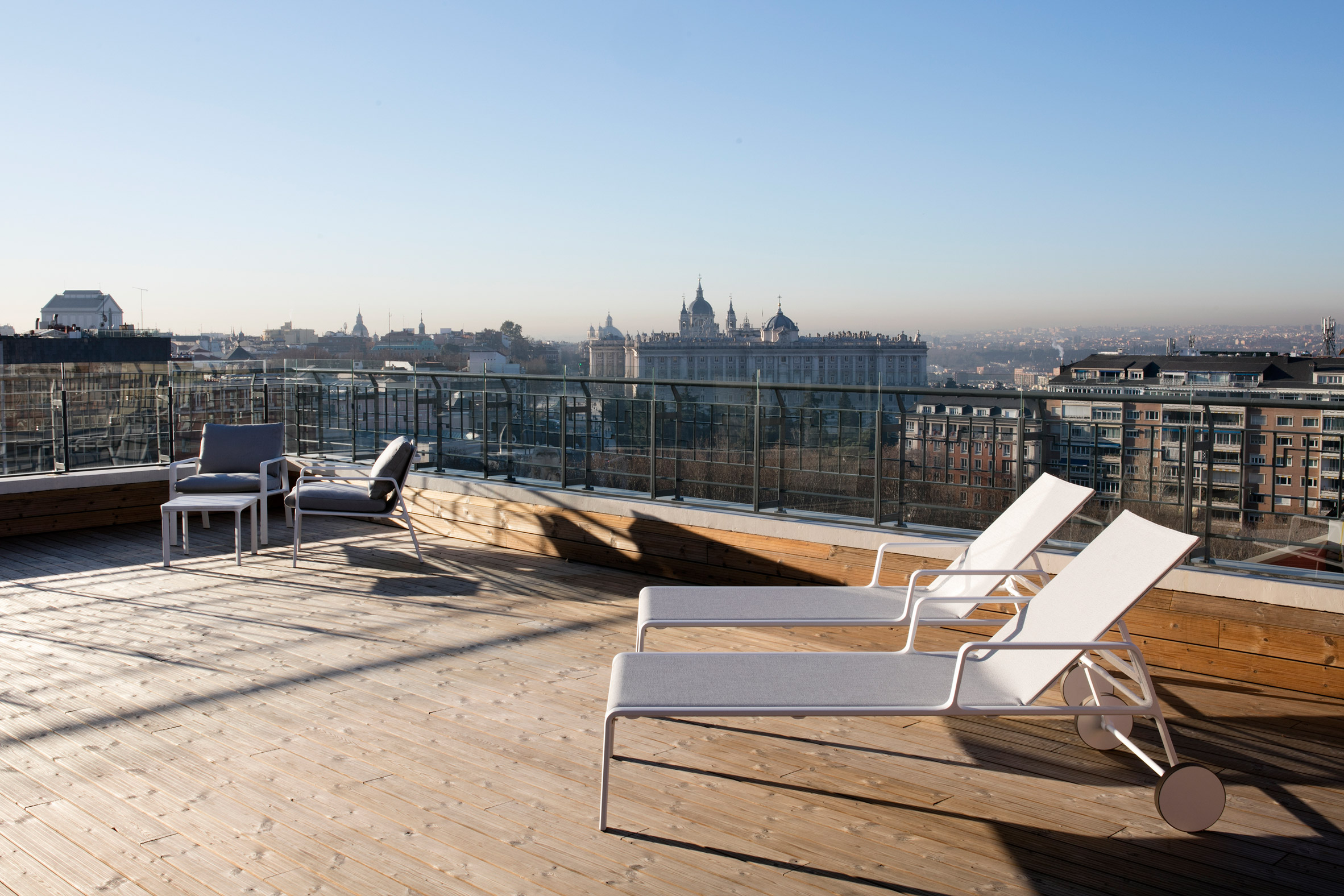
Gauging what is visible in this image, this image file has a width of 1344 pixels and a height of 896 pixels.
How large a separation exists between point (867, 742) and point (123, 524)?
6.64 metres

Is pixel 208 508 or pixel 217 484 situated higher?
pixel 217 484

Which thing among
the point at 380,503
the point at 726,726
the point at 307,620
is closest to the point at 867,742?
the point at 726,726

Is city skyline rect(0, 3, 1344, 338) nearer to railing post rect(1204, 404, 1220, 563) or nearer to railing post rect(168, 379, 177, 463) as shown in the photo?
railing post rect(168, 379, 177, 463)

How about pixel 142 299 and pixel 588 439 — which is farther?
pixel 142 299

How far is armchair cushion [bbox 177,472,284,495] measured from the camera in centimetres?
630

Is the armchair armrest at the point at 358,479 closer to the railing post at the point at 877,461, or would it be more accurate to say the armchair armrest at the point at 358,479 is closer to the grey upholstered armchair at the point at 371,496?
the grey upholstered armchair at the point at 371,496

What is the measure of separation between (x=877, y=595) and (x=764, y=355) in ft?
100

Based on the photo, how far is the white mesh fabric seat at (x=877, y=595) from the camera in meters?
3.10

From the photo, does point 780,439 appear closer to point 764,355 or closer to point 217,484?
point 217,484

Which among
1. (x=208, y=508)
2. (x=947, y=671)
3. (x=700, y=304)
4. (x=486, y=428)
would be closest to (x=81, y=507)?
(x=208, y=508)

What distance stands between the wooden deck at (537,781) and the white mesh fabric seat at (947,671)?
271 mm

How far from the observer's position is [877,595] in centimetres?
351

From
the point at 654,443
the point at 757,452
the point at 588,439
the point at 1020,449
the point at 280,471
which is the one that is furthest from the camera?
the point at 280,471

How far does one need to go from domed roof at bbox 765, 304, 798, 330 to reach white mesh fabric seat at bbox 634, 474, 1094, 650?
178 feet
